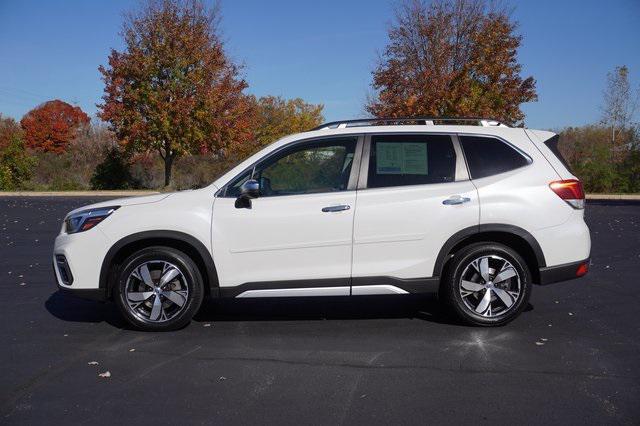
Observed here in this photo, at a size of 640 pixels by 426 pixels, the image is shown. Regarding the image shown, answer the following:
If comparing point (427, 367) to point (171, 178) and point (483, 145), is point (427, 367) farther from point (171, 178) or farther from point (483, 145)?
point (171, 178)

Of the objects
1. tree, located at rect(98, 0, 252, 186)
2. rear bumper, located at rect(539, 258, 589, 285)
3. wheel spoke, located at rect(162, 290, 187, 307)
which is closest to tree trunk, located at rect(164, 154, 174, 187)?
tree, located at rect(98, 0, 252, 186)

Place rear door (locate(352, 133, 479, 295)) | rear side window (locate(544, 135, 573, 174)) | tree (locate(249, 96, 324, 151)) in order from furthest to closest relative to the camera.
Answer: tree (locate(249, 96, 324, 151)), rear side window (locate(544, 135, 573, 174)), rear door (locate(352, 133, 479, 295))

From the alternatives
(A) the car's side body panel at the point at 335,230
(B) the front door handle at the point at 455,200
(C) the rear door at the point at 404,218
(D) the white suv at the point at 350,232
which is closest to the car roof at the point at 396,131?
(D) the white suv at the point at 350,232

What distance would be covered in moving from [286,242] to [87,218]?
182 centimetres

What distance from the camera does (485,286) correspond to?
5797mm

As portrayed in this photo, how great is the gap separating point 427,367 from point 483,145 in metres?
2.25

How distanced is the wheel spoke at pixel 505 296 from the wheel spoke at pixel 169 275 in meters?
2.88

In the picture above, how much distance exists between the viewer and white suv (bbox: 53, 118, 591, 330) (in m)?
5.61

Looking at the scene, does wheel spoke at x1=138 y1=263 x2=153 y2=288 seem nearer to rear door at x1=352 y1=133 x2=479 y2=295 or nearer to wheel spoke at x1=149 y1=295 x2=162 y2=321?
wheel spoke at x1=149 y1=295 x2=162 y2=321

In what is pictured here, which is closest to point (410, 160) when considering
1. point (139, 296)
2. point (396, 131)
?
point (396, 131)

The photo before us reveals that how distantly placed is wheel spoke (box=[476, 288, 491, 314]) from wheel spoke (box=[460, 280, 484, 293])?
Answer: 0.07m

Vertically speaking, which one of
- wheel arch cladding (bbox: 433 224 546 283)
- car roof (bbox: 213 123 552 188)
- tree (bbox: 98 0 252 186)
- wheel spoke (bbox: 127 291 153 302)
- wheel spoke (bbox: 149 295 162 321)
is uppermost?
tree (bbox: 98 0 252 186)

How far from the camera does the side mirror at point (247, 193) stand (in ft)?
18.1

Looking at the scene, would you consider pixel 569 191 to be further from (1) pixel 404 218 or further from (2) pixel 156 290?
(2) pixel 156 290
